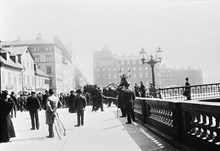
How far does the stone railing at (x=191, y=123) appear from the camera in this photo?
579cm

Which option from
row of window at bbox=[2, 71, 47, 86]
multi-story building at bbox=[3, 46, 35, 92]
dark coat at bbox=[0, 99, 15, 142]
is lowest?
dark coat at bbox=[0, 99, 15, 142]

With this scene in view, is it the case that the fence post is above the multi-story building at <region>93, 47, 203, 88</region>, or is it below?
below

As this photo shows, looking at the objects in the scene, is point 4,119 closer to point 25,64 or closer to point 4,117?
point 4,117

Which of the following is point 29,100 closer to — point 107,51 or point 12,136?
point 12,136

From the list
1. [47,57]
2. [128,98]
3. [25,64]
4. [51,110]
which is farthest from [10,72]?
[47,57]

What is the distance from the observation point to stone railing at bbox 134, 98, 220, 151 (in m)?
5.79

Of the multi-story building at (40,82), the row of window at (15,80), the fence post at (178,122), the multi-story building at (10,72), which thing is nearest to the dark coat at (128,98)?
the fence post at (178,122)

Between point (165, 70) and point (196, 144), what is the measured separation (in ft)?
534

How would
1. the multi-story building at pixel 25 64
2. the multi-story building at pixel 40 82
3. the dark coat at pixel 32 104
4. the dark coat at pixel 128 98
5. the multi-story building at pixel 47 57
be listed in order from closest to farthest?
1. the dark coat at pixel 32 104
2. the dark coat at pixel 128 98
3. the multi-story building at pixel 25 64
4. the multi-story building at pixel 40 82
5. the multi-story building at pixel 47 57

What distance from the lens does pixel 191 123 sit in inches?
280

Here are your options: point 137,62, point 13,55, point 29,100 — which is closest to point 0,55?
point 13,55

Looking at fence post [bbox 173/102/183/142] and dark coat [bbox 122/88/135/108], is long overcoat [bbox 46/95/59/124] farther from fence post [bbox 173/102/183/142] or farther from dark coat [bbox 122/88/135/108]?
fence post [bbox 173/102/183/142]

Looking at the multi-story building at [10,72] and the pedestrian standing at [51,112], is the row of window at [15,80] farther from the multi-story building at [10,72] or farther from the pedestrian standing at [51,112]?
the pedestrian standing at [51,112]

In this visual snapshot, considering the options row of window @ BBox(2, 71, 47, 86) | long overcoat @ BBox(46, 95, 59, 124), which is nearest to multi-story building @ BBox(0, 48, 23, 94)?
row of window @ BBox(2, 71, 47, 86)
